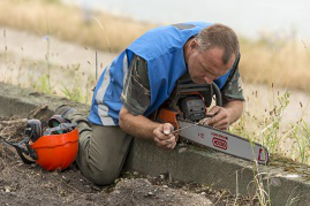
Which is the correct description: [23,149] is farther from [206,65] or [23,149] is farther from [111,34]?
[111,34]

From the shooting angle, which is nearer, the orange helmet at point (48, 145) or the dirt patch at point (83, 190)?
the dirt patch at point (83, 190)

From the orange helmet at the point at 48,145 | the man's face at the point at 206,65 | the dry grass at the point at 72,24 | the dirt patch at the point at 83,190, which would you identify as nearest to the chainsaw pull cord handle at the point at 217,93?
the man's face at the point at 206,65

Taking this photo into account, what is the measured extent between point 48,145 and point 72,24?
7.37m

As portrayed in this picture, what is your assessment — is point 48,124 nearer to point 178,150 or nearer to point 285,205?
point 178,150

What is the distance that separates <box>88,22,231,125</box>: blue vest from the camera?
3594 mm

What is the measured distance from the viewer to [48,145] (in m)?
4.09

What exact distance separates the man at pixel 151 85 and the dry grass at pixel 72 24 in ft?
20.0

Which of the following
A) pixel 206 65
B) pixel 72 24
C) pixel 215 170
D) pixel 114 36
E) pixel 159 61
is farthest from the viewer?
pixel 72 24

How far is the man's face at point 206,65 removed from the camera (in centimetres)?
343

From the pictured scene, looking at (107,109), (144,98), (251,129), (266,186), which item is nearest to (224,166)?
(266,186)

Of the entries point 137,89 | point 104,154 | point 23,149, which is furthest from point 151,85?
point 23,149

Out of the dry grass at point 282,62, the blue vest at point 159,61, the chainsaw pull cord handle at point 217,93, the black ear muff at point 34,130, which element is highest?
the blue vest at point 159,61

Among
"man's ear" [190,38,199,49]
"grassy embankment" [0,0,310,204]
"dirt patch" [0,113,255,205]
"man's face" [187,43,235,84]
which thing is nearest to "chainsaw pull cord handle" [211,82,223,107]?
"man's face" [187,43,235,84]

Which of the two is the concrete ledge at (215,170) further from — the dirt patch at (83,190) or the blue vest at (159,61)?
the blue vest at (159,61)
